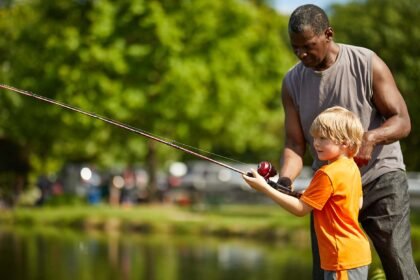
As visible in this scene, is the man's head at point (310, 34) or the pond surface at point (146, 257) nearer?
the man's head at point (310, 34)

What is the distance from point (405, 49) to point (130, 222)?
8177 mm

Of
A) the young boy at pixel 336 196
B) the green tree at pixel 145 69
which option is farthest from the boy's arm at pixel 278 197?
the green tree at pixel 145 69

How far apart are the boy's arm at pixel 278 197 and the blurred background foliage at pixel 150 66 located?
24894 mm

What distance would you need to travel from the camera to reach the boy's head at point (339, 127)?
523cm

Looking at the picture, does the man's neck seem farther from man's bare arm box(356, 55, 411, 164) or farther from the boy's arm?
the boy's arm

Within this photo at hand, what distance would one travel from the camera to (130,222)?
28.1m

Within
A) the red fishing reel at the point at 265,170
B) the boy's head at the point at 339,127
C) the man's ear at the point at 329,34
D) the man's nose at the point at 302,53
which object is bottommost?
the red fishing reel at the point at 265,170

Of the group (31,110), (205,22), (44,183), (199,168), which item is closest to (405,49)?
(205,22)

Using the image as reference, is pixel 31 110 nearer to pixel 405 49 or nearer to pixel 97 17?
pixel 97 17

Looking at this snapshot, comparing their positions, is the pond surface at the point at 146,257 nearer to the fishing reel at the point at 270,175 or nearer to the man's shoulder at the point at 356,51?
the man's shoulder at the point at 356,51

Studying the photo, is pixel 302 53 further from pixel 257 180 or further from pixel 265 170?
pixel 257 180

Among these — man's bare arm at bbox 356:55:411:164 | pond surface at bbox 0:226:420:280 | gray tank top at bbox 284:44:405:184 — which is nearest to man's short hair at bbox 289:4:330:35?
gray tank top at bbox 284:44:405:184

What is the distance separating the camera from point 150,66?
33938 mm

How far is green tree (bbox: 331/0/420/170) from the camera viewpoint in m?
26.4
